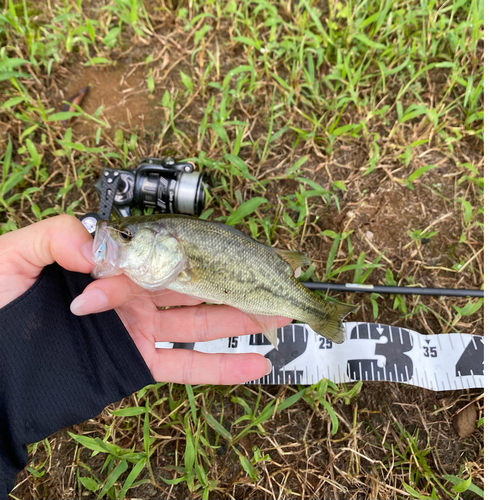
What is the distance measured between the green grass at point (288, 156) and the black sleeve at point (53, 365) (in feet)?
1.89

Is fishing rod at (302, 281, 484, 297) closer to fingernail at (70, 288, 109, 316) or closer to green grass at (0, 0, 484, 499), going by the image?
green grass at (0, 0, 484, 499)

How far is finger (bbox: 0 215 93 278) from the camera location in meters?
2.58

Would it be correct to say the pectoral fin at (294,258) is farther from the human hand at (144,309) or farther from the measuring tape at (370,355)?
the measuring tape at (370,355)

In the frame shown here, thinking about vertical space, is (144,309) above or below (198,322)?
above

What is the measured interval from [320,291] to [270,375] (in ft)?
3.31

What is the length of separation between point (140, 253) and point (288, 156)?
7.70ft

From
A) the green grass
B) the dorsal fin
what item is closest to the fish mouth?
the dorsal fin

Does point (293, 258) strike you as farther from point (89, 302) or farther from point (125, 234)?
point (89, 302)

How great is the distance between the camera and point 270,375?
3.61m

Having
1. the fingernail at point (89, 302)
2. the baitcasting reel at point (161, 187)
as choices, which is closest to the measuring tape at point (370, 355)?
the fingernail at point (89, 302)

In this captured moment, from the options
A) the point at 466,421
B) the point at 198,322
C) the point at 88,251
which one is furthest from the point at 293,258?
the point at 466,421

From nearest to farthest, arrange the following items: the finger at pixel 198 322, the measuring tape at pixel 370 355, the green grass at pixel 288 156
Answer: the finger at pixel 198 322 → the green grass at pixel 288 156 → the measuring tape at pixel 370 355

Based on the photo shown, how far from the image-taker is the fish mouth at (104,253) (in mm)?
2635

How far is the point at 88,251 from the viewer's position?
8.52 feet
